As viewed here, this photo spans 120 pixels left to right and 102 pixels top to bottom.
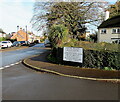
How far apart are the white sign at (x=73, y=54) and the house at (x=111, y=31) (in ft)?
63.3

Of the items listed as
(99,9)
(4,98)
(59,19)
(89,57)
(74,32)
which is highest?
(99,9)

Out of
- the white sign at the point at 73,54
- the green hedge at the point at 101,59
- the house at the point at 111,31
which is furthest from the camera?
the house at the point at 111,31

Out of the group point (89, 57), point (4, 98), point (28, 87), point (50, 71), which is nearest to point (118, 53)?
point (89, 57)

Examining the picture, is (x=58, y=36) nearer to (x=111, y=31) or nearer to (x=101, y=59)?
(x=101, y=59)

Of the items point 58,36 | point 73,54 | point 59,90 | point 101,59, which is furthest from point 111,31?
point 59,90

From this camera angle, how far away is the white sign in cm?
924

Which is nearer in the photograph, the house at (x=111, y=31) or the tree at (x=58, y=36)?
the tree at (x=58, y=36)

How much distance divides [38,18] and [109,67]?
2478 cm

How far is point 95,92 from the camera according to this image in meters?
4.95

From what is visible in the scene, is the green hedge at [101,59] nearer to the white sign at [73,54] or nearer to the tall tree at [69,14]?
the white sign at [73,54]

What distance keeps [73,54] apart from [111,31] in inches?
802

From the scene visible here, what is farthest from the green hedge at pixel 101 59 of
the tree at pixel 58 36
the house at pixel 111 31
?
the house at pixel 111 31

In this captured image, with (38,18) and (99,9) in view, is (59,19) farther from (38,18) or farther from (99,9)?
(99,9)

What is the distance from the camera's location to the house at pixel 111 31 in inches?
1029
